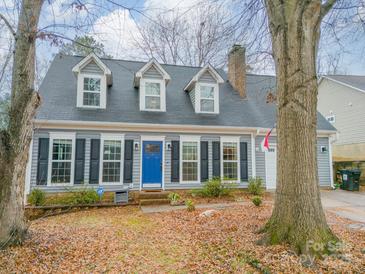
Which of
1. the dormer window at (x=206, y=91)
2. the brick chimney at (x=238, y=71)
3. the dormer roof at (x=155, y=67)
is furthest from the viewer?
the brick chimney at (x=238, y=71)

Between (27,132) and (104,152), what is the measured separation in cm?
531

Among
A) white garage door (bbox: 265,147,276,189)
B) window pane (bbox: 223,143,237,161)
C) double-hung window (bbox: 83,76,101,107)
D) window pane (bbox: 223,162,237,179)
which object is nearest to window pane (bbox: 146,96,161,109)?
double-hung window (bbox: 83,76,101,107)

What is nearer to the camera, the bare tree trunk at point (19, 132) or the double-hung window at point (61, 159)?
the bare tree trunk at point (19, 132)

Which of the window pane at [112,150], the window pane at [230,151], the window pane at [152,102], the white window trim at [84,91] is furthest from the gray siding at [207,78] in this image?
the window pane at [112,150]

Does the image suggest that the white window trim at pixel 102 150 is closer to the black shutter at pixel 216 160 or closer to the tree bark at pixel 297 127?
the black shutter at pixel 216 160

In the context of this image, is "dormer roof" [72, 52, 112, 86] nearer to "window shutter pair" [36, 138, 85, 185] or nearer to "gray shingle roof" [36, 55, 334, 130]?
"gray shingle roof" [36, 55, 334, 130]

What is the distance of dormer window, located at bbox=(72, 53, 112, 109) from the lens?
383 inches

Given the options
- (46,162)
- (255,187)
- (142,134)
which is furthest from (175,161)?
(46,162)

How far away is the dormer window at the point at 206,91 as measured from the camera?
10891mm

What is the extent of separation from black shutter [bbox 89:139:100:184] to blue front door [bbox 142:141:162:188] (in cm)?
175

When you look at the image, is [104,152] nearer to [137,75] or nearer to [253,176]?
[137,75]

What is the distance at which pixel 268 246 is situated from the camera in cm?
379

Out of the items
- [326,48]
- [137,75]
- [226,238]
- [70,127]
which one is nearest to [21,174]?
[226,238]

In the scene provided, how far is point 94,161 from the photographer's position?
30.1ft
